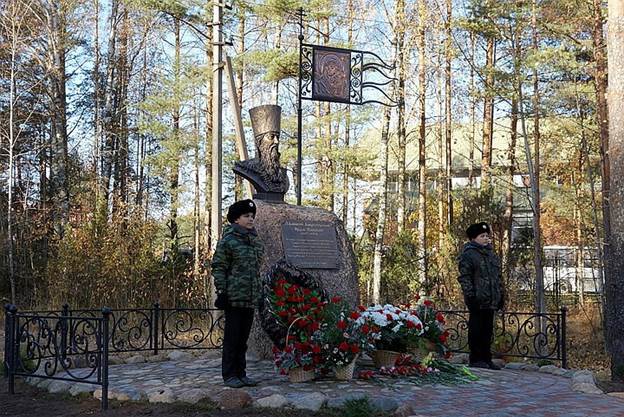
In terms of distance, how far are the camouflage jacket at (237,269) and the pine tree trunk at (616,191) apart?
4.27m

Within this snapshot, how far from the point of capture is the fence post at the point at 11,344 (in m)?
7.14

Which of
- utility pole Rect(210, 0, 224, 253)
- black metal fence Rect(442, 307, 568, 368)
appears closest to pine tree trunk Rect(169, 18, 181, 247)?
utility pole Rect(210, 0, 224, 253)

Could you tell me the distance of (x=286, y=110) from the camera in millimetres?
27375

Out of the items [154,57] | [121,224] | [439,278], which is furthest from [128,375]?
[154,57]

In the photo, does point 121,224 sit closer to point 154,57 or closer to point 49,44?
point 49,44

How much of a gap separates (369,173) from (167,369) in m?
15.2

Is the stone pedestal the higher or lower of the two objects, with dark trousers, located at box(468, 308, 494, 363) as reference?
higher

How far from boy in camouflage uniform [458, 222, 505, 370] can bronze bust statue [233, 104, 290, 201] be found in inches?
95.0

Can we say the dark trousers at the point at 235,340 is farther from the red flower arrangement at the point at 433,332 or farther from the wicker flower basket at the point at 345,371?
the red flower arrangement at the point at 433,332

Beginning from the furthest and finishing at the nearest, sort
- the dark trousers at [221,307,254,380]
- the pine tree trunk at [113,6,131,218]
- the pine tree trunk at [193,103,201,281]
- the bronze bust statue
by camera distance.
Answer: the pine tree trunk at [113,6,131,218]
the pine tree trunk at [193,103,201,281]
the bronze bust statue
the dark trousers at [221,307,254,380]

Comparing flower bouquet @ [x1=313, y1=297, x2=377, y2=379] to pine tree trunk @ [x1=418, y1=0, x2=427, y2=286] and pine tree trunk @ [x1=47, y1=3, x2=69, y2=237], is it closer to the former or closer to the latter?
pine tree trunk @ [x1=418, y1=0, x2=427, y2=286]

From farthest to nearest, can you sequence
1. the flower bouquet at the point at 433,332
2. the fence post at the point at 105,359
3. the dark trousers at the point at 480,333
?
the dark trousers at the point at 480,333 → the flower bouquet at the point at 433,332 → the fence post at the point at 105,359

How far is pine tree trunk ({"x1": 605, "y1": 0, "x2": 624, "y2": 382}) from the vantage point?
818 centimetres

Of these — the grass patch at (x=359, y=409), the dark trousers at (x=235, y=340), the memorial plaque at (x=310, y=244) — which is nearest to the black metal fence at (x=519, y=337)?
the memorial plaque at (x=310, y=244)
